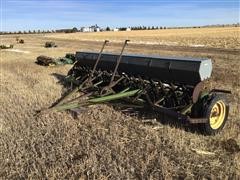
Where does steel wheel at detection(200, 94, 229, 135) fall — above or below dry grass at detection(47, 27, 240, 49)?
below

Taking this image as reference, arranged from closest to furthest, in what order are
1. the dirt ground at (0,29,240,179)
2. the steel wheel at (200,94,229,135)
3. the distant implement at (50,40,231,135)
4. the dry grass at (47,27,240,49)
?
the dirt ground at (0,29,240,179) → the steel wheel at (200,94,229,135) → the distant implement at (50,40,231,135) → the dry grass at (47,27,240,49)

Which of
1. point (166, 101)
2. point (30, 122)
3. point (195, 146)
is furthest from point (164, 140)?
point (30, 122)

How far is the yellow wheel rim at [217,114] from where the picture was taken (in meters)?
5.68

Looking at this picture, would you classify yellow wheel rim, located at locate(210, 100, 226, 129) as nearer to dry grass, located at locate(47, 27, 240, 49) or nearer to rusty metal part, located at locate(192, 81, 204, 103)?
rusty metal part, located at locate(192, 81, 204, 103)

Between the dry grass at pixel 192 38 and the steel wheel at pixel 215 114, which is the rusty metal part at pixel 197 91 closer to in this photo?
the steel wheel at pixel 215 114

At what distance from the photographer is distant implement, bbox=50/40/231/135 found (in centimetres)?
563

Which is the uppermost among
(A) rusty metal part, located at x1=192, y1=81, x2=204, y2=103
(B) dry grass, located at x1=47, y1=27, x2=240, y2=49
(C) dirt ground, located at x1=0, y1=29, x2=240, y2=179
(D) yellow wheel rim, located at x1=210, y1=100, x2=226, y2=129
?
(B) dry grass, located at x1=47, y1=27, x2=240, y2=49

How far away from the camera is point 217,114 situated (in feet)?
19.0

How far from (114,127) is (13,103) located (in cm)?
310

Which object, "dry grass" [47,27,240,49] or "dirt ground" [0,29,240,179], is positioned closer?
"dirt ground" [0,29,240,179]

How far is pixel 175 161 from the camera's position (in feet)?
14.6

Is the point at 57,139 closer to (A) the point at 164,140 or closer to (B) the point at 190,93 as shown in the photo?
(A) the point at 164,140

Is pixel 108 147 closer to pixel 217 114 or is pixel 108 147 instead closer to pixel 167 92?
pixel 167 92

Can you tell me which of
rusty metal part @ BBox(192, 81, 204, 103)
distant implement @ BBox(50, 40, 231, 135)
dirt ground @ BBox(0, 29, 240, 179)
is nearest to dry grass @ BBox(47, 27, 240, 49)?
distant implement @ BBox(50, 40, 231, 135)
